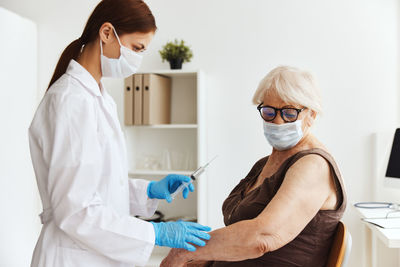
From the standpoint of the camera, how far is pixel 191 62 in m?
3.05

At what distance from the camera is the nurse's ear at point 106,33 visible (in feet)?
4.17

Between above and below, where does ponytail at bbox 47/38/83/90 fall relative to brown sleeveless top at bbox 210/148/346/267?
above

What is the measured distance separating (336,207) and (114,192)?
725 mm

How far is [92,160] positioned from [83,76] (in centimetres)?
29

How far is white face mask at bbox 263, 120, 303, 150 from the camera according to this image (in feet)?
4.98

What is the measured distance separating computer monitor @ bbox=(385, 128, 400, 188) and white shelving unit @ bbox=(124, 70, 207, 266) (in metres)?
1.19

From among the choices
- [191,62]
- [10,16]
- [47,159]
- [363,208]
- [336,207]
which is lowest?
[363,208]

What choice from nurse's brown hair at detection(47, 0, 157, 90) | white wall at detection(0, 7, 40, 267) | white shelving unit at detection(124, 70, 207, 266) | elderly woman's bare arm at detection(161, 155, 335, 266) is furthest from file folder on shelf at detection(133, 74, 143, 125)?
elderly woman's bare arm at detection(161, 155, 335, 266)

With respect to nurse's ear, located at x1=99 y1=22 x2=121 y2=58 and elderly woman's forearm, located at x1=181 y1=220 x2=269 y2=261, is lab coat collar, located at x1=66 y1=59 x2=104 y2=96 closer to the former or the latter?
nurse's ear, located at x1=99 y1=22 x2=121 y2=58

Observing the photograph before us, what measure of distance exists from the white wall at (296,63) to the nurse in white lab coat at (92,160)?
1.66m

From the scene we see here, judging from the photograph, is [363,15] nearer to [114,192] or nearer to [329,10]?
[329,10]

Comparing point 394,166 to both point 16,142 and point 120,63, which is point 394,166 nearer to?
point 120,63

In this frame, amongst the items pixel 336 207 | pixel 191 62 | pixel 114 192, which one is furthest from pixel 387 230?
pixel 191 62

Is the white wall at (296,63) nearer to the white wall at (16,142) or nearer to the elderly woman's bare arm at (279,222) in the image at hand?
the white wall at (16,142)
